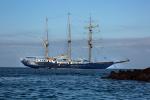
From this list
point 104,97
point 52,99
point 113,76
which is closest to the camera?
point 52,99

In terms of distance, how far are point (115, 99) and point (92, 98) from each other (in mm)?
2224

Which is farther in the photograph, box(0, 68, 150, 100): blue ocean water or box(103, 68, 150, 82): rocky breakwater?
box(103, 68, 150, 82): rocky breakwater

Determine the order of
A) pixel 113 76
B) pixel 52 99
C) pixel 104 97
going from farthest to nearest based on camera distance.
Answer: pixel 113 76 < pixel 104 97 < pixel 52 99

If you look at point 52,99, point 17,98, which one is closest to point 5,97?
point 17,98

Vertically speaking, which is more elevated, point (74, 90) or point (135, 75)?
point (135, 75)

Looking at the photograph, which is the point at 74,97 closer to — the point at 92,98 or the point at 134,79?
the point at 92,98

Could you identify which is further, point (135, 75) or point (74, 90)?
point (135, 75)

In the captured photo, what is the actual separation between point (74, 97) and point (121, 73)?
171 ft

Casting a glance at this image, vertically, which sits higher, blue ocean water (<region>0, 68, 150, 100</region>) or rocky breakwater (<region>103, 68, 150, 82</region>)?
rocky breakwater (<region>103, 68, 150, 82</region>)

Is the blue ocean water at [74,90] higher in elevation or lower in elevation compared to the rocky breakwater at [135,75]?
lower

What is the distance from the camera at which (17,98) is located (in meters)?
47.3

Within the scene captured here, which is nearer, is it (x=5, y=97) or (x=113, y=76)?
(x=5, y=97)

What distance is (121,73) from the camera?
10006cm

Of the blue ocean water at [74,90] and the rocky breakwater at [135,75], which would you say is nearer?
the blue ocean water at [74,90]
